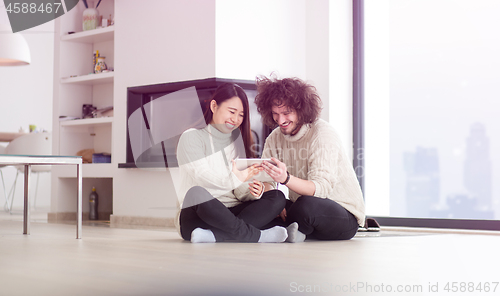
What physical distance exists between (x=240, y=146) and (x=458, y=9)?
8.03 feet

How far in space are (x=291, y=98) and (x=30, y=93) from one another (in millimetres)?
6091

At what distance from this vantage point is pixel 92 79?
472 centimetres

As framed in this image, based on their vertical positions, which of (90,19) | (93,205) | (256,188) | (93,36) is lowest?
(93,205)

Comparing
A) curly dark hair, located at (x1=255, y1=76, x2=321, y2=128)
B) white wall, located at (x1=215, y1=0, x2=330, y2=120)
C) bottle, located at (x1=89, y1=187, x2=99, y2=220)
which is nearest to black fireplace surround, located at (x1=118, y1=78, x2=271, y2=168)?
white wall, located at (x1=215, y1=0, x2=330, y2=120)

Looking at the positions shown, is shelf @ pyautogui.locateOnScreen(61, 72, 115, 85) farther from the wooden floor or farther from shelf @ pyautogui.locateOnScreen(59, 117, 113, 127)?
the wooden floor

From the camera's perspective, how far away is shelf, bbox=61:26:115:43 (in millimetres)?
4664

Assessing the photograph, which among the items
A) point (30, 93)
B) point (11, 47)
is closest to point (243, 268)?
point (11, 47)

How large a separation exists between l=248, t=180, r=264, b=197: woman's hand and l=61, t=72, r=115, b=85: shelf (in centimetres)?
249

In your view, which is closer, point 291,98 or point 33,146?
point 291,98

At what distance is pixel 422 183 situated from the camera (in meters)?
4.25

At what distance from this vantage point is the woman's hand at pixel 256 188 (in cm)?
246

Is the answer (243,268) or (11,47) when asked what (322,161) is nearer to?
(243,268)

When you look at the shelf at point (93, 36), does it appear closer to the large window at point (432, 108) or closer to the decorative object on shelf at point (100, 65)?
the decorative object on shelf at point (100, 65)

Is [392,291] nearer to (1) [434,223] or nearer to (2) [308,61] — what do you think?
(1) [434,223]
